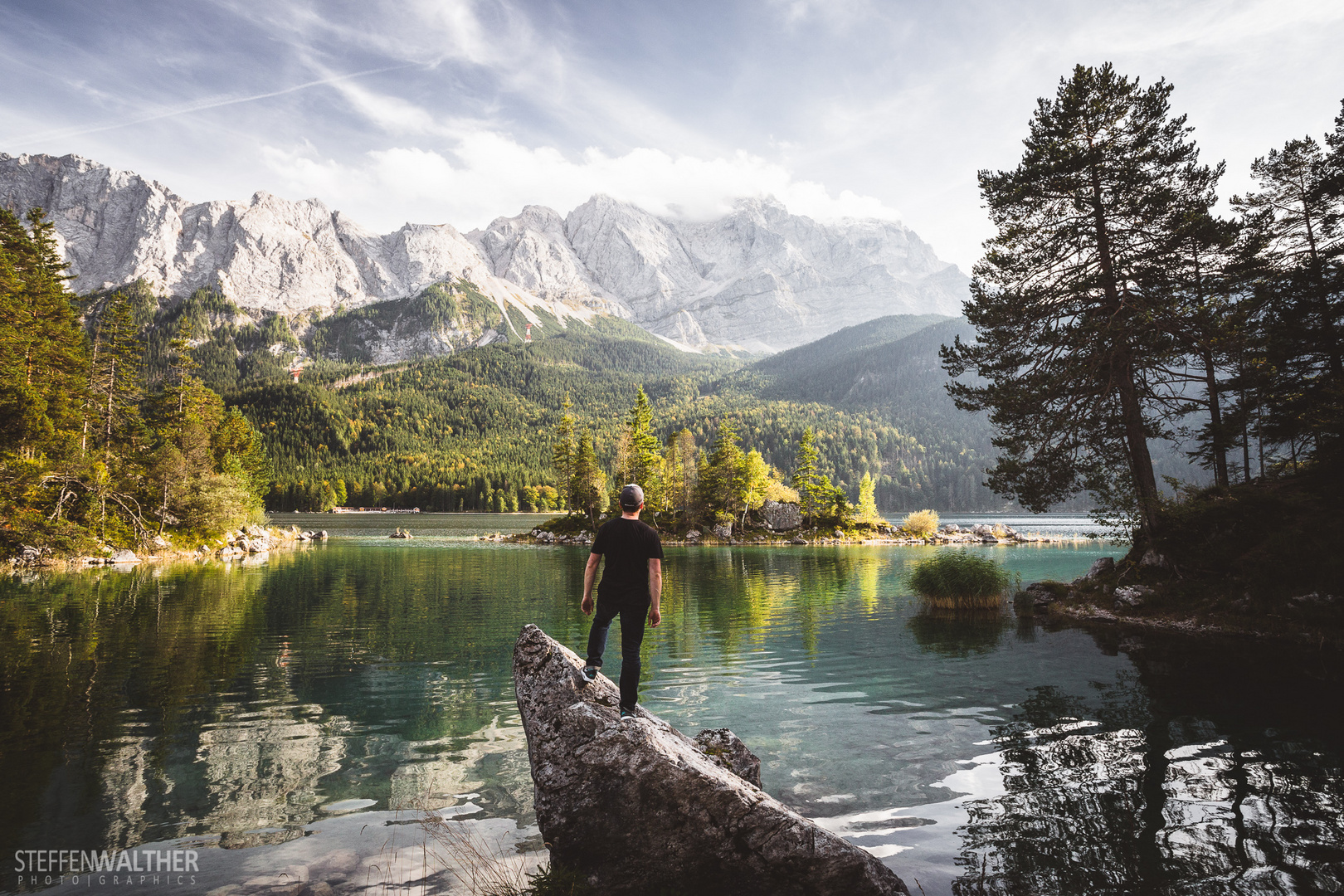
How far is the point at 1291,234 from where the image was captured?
2372 cm

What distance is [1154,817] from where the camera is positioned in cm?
780

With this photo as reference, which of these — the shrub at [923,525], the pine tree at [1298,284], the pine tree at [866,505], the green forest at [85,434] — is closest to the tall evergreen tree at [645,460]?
the pine tree at [866,505]

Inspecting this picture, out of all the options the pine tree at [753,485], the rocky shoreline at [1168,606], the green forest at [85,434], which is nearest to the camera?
the rocky shoreline at [1168,606]

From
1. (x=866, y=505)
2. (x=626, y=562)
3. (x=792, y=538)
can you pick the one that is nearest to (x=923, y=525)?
(x=866, y=505)

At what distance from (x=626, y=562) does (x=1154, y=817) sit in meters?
7.30

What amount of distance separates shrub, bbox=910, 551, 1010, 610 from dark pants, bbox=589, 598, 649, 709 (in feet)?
75.0

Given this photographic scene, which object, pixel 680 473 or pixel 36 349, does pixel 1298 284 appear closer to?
pixel 36 349

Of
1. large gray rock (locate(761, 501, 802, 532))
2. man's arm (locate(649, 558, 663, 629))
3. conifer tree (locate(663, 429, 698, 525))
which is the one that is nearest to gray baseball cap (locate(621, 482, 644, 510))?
man's arm (locate(649, 558, 663, 629))

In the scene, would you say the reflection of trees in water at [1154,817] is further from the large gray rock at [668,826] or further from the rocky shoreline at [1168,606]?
the rocky shoreline at [1168,606]

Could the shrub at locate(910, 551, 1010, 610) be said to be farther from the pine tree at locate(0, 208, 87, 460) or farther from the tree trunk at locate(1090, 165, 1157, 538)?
the pine tree at locate(0, 208, 87, 460)

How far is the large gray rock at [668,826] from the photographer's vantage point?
18.9ft

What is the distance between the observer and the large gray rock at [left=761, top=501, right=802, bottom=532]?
81.8 meters

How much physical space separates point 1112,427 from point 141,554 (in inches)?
2409

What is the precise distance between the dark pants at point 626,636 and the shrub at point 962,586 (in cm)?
2286
